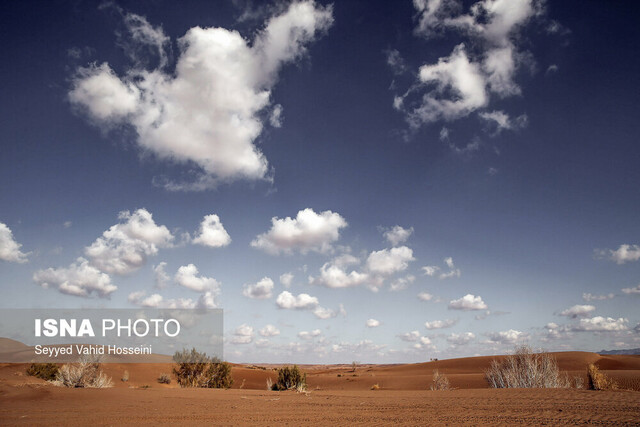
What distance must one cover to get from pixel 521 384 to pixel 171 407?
15917 mm

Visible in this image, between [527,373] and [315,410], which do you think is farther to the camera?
[527,373]

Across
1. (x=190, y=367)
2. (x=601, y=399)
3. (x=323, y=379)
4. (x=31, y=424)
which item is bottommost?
(x=323, y=379)

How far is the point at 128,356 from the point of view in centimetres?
5816

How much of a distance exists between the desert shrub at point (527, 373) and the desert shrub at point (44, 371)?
3058 centimetres

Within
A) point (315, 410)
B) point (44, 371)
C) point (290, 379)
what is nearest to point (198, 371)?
point (290, 379)

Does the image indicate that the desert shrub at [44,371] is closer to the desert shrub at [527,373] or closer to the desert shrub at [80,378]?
the desert shrub at [80,378]

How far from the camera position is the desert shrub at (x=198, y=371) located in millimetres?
26109

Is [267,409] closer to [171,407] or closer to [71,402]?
[171,407]

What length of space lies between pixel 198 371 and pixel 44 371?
12030 mm

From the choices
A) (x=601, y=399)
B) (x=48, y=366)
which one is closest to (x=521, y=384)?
(x=601, y=399)

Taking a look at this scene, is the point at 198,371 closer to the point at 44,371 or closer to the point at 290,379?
the point at 290,379

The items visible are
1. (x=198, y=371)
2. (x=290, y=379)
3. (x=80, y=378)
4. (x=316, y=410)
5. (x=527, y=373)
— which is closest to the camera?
(x=316, y=410)

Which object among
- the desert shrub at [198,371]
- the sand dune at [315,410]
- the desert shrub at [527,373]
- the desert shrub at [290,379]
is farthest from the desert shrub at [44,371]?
the desert shrub at [527,373]

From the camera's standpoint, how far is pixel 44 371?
1089 inches
